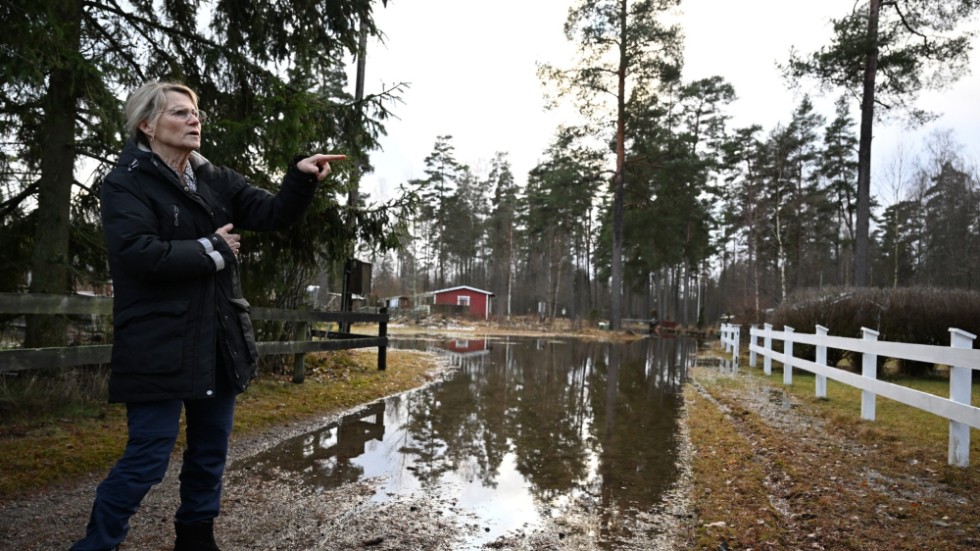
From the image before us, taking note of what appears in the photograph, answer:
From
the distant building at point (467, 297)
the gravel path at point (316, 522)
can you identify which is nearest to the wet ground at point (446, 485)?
the gravel path at point (316, 522)

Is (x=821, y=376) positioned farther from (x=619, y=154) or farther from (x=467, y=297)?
(x=467, y=297)

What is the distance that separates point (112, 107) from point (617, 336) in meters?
26.6

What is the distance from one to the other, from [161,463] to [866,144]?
2119 centimetres

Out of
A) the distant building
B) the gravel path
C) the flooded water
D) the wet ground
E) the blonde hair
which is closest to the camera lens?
the blonde hair

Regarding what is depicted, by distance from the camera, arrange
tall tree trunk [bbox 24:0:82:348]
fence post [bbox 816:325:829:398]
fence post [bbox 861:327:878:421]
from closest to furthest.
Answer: tall tree trunk [bbox 24:0:82:348] < fence post [bbox 861:327:878:421] < fence post [bbox 816:325:829:398]

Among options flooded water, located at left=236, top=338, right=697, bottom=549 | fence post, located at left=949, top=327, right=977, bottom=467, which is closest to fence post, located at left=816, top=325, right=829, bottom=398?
flooded water, located at left=236, top=338, right=697, bottom=549

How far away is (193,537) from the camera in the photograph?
2.50m

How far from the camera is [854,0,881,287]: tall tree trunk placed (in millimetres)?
17266

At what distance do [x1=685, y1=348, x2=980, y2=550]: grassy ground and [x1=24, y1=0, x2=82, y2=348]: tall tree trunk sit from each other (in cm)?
599

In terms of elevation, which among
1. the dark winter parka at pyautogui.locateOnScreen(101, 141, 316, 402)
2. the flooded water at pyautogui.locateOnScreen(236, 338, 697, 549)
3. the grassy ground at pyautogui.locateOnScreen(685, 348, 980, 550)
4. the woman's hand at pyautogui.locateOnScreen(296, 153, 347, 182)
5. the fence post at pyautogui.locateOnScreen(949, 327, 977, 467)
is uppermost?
the woman's hand at pyautogui.locateOnScreen(296, 153, 347, 182)

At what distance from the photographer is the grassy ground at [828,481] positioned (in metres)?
3.20

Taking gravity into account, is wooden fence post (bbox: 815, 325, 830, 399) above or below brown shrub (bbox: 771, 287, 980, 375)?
below

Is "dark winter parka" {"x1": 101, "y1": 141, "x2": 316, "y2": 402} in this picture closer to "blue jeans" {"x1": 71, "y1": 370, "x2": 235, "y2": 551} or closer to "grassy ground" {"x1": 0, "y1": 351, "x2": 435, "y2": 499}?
"blue jeans" {"x1": 71, "y1": 370, "x2": 235, "y2": 551}

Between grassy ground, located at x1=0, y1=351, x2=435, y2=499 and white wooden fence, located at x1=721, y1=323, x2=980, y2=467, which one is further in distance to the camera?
white wooden fence, located at x1=721, y1=323, x2=980, y2=467
